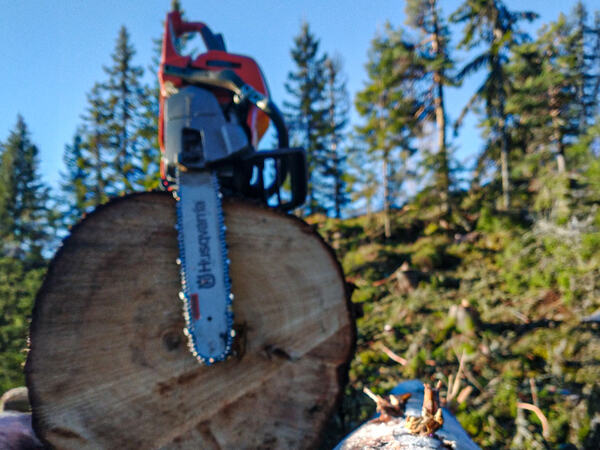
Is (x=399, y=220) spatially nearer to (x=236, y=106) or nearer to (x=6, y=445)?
(x=236, y=106)

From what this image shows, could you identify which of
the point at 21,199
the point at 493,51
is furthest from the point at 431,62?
the point at 21,199

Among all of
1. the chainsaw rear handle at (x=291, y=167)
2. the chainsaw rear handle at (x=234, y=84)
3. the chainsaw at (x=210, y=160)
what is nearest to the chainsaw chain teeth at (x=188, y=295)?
the chainsaw at (x=210, y=160)

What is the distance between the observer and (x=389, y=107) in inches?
441

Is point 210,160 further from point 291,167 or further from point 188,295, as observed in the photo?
point 188,295

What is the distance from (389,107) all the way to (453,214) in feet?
14.1

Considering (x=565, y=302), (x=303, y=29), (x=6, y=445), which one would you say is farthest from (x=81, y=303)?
(x=303, y=29)

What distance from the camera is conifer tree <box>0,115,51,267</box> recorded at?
15.3 metres

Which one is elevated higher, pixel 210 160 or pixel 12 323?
pixel 210 160

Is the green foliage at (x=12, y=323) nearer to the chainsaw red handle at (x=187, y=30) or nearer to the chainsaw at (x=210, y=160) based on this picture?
the chainsaw at (x=210, y=160)

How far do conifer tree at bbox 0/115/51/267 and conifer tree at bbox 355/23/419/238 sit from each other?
48.0ft

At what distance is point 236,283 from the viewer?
1219 mm

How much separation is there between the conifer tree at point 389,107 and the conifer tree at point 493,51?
1.67 metres

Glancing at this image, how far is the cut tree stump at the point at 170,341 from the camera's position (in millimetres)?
988

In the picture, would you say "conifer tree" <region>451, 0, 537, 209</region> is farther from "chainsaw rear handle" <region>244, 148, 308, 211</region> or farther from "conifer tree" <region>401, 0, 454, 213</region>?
"chainsaw rear handle" <region>244, 148, 308, 211</region>
